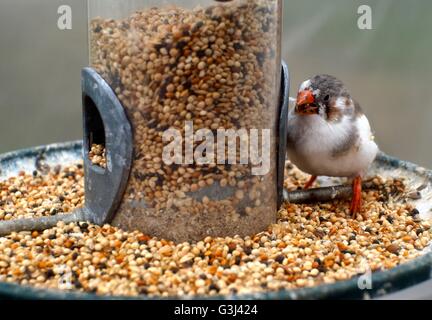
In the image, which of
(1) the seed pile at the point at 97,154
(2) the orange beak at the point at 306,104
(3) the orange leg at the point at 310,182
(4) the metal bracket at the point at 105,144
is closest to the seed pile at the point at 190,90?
(4) the metal bracket at the point at 105,144

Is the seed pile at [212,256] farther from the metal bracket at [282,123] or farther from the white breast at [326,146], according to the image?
the white breast at [326,146]

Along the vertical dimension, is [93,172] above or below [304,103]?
below

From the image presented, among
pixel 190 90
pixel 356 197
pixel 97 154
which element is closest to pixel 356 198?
pixel 356 197

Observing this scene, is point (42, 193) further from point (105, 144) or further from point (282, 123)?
point (282, 123)

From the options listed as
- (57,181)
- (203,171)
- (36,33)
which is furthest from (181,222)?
(36,33)
